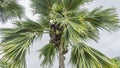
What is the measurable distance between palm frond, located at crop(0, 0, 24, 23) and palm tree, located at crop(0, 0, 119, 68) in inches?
11.3

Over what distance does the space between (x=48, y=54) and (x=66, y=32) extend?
1962 millimetres

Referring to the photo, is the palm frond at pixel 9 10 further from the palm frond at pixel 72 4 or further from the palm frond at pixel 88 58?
the palm frond at pixel 88 58

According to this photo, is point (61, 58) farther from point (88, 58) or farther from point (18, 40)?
point (18, 40)

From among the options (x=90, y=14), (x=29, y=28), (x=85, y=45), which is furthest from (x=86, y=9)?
(x=29, y=28)

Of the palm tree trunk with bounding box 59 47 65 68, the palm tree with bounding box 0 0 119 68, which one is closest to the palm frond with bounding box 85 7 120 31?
the palm tree with bounding box 0 0 119 68

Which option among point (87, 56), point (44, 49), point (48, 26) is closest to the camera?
point (87, 56)

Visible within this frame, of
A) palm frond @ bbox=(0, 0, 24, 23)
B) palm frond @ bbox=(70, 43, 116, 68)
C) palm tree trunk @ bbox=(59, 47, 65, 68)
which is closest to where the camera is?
palm frond @ bbox=(70, 43, 116, 68)

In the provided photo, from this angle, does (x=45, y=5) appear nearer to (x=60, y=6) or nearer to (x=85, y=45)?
(x=60, y=6)

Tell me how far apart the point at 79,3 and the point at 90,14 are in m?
0.46

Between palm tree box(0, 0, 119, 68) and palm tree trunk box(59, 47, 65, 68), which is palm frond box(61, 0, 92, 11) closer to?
palm tree box(0, 0, 119, 68)

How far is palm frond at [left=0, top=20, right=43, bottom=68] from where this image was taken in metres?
11.1

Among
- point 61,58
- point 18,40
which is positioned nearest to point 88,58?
point 61,58

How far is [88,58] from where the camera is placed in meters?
11.1

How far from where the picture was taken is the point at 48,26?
11.8 metres
